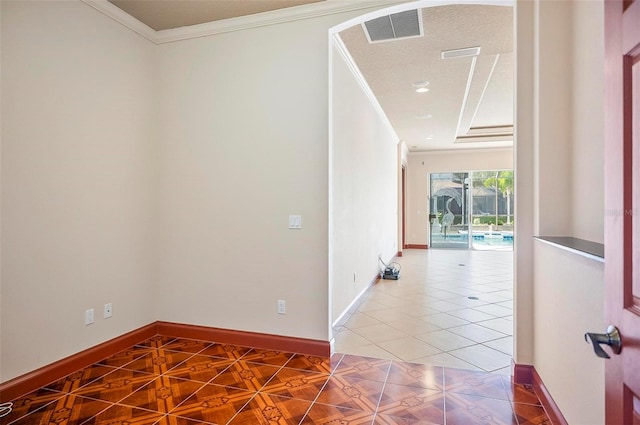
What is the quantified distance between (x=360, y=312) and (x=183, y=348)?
6.64 ft

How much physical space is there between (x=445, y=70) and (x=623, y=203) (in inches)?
154

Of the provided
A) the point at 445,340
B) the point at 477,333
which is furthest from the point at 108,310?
the point at 477,333

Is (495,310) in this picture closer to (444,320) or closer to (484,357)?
(444,320)

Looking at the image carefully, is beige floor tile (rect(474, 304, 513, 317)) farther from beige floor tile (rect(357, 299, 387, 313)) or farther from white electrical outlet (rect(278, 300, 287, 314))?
white electrical outlet (rect(278, 300, 287, 314))

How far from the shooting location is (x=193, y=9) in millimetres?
2936

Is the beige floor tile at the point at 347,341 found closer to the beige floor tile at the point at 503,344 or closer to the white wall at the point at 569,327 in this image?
the beige floor tile at the point at 503,344

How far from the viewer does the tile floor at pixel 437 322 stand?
2949mm

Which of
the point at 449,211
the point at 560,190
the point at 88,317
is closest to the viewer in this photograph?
the point at 560,190

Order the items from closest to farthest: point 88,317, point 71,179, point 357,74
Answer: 1. point 71,179
2. point 88,317
3. point 357,74

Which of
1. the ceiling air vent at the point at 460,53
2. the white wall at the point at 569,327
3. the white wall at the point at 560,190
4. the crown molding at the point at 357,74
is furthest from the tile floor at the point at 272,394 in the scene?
the ceiling air vent at the point at 460,53

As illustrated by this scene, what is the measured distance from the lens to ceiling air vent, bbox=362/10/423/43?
3.00m

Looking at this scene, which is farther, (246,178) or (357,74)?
(357,74)

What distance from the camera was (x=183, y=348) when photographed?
3109 millimetres

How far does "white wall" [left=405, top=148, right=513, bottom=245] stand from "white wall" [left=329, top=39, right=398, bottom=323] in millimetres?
3978
